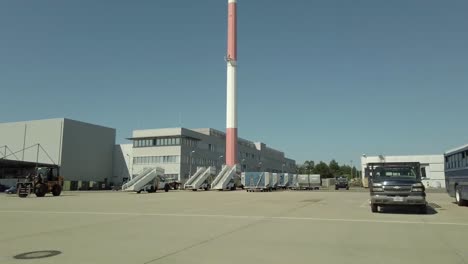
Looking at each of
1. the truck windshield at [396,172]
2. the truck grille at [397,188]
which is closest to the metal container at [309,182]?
the truck windshield at [396,172]

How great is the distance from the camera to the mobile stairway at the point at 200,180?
202 feet

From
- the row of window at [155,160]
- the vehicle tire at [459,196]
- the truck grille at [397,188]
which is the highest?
the row of window at [155,160]

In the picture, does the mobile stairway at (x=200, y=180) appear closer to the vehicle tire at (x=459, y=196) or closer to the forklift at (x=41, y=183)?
the forklift at (x=41, y=183)

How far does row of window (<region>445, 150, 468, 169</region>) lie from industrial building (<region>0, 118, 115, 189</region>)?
65.3m

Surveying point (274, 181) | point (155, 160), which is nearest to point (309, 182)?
point (274, 181)

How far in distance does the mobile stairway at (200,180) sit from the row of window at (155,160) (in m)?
21.0

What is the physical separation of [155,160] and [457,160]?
72185mm

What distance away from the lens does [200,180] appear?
62781mm

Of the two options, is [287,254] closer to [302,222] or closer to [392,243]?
[392,243]

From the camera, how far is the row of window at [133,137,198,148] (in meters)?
87.2

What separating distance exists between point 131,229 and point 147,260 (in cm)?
489

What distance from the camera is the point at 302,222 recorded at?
48.2 ft

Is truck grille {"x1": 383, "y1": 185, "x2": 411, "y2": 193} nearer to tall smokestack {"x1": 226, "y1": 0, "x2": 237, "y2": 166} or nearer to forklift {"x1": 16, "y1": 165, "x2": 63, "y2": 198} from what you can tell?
forklift {"x1": 16, "y1": 165, "x2": 63, "y2": 198}

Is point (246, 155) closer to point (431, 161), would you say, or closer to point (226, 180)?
point (431, 161)
